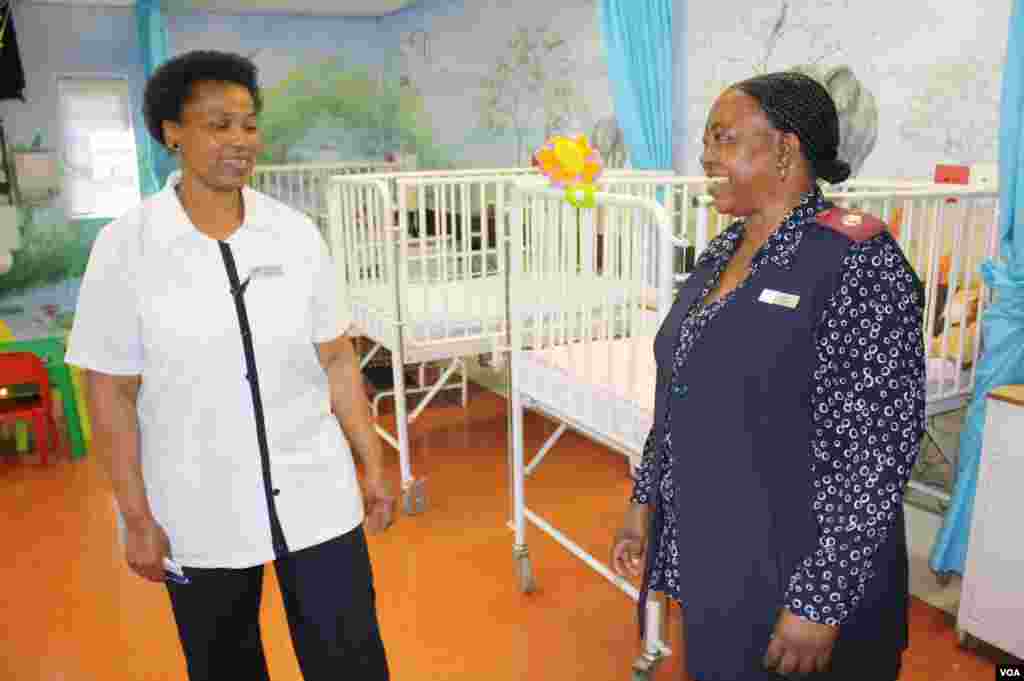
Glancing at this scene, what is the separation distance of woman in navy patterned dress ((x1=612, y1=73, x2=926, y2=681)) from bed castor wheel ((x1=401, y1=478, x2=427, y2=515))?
2.06 metres

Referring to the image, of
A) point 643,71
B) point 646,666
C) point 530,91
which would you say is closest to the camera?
point 646,666

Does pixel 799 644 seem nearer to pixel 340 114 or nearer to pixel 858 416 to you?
pixel 858 416

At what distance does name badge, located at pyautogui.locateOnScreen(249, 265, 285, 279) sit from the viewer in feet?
4.30

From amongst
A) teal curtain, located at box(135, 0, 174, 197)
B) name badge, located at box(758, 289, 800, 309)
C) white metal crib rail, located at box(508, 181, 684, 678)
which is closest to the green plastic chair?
teal curtain, located at box(135, 0, 174, 197)

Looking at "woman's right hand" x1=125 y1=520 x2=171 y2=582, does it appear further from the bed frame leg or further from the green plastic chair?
the green plastic chair

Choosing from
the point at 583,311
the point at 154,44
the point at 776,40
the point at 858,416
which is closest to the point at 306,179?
the point at 154,44

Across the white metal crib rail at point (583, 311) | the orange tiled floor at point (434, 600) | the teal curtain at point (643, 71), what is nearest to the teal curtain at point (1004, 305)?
the orange tiled floor at point (434, 600)

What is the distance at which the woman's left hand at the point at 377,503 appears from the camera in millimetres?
1497

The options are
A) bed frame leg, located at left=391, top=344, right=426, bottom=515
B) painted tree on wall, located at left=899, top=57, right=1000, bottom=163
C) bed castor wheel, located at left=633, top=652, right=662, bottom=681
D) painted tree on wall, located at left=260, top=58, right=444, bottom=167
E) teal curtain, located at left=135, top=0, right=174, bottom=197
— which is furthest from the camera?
painted tree on wall, located at left=260, top=58, right=444, bottom=167

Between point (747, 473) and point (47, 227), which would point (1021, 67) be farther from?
point (47, 227)

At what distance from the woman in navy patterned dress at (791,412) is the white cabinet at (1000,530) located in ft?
3.49

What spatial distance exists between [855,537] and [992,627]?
4.70 ft

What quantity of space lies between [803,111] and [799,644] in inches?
27.9

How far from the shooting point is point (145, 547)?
4.30ft
